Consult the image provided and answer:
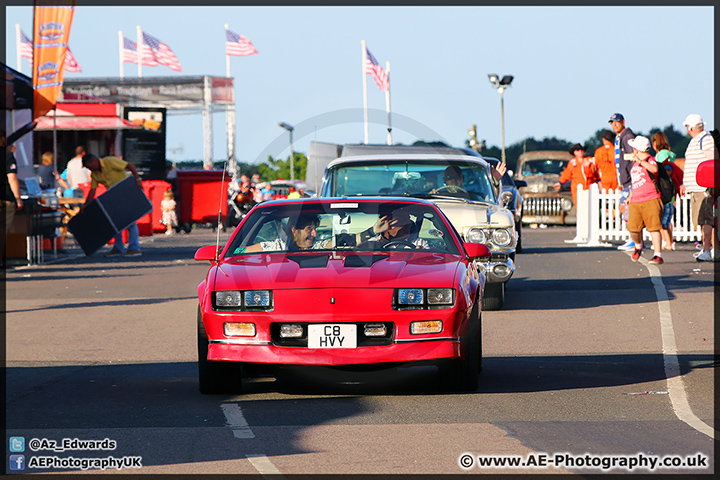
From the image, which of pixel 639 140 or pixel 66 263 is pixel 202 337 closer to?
pixel 639 140

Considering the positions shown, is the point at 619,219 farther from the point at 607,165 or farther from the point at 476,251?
the point at 476,251

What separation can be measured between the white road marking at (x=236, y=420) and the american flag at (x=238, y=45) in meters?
49.1

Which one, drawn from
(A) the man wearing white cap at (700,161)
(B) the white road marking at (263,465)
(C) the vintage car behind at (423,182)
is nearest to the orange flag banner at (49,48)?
(C) the vintage car behind at (423,182)

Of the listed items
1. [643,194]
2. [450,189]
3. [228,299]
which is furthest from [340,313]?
[643,194]

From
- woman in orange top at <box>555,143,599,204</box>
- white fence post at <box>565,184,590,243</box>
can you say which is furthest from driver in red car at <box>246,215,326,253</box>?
white fence post at <box>565,184,590,243</box>

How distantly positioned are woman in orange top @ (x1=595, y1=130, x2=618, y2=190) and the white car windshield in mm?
8810

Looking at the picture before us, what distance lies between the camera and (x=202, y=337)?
683 cm

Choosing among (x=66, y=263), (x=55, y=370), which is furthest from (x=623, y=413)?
(x=66, y=263)

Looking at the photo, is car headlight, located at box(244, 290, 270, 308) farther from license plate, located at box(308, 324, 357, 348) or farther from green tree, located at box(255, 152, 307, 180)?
green tree, located at box(255, 152, 307, 180)

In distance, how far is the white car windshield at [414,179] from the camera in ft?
39.9

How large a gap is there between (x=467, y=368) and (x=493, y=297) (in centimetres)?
475

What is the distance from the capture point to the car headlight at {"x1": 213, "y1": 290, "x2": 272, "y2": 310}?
260 inches

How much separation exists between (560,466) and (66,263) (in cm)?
1620

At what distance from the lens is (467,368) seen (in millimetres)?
6836
